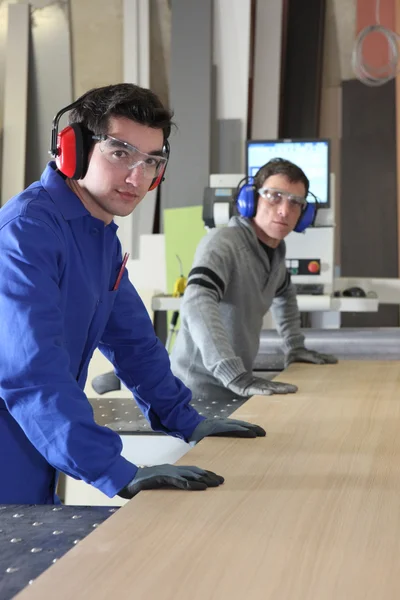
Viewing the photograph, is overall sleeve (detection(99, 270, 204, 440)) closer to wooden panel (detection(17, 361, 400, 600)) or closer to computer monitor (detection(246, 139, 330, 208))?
wooden panel (detection(17, 361, 400, 600))

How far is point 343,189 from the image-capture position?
6.56m

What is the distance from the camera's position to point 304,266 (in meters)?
4.58

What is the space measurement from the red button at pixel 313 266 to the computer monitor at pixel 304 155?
0.36m

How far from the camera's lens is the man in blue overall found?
1.49 metres

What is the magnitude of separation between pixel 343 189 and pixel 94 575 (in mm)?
5752

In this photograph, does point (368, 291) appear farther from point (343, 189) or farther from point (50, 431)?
point (50, 431)

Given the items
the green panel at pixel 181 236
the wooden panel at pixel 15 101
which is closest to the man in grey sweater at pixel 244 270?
the green panel at pixel 181 236

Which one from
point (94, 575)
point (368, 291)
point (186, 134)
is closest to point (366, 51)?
point (186, 134)

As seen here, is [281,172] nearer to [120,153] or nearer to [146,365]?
[146,365]

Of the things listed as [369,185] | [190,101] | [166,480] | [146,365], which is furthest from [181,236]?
[166,480]

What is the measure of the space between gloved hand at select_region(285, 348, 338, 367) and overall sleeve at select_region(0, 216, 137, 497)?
1.91 meters

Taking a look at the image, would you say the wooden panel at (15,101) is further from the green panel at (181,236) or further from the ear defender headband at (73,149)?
the ear defender headband at (73,149)

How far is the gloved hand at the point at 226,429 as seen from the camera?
1987 millimetres

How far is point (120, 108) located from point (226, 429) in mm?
776
